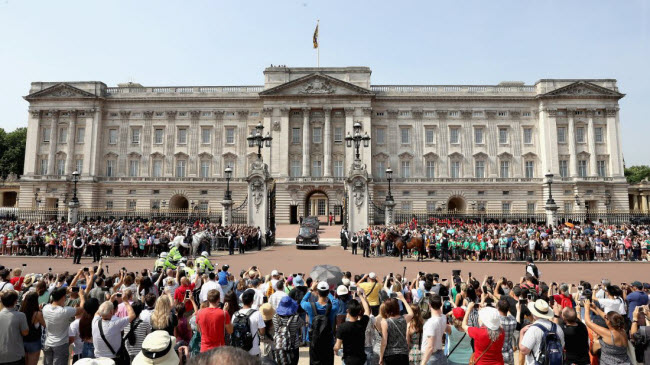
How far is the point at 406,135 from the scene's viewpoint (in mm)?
50688

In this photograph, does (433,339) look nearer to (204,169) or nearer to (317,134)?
(317,134)

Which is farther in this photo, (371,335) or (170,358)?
(371,335)

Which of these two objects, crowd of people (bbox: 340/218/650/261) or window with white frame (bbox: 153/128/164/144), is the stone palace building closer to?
window with white frame (bbox: 153/128/164/144)

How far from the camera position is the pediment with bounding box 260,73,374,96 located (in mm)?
48531

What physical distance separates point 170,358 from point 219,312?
1.60 metres

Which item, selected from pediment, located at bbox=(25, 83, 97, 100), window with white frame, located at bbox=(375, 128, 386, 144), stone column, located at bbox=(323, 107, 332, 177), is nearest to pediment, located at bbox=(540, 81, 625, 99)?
window with white frame, located at bbox=(375, 128, 386, 144)

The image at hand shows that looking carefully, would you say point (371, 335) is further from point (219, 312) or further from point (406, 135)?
point (406, 135)

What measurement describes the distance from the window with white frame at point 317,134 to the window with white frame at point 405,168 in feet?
37.5

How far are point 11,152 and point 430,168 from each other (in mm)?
73832

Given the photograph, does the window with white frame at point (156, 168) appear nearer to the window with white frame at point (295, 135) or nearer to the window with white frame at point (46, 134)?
the window with white frame at point (46, 134)

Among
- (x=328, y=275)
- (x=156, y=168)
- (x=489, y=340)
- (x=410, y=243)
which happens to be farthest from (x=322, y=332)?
(x=156, y=168)

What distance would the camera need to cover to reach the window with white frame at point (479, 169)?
49.9 m

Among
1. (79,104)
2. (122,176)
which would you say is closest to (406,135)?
(122,176)

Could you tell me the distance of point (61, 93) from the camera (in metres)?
50.0
